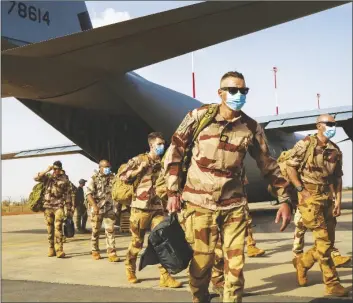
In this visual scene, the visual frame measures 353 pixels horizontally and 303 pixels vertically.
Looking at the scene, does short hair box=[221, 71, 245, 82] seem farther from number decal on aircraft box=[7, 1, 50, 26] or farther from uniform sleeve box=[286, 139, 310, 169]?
number decal on aircraft box=[7, 1, 50, 26]

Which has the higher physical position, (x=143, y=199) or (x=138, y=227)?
(x=143, y=199)

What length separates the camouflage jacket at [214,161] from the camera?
3816 millimetres

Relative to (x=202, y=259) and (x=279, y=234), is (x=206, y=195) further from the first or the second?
(x=279, y=234)

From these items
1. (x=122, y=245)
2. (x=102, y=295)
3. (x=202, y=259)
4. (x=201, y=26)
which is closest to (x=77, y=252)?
(x=122, y=245)

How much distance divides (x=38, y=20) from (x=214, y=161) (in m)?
6.80

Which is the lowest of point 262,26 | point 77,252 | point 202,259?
point 77,252

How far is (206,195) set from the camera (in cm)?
381

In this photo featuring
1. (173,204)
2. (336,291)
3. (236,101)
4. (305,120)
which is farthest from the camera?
(305,120)

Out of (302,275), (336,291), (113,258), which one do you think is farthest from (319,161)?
(113,258)

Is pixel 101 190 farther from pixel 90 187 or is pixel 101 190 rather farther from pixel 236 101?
pixel 236 101

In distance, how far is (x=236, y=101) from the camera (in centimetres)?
387

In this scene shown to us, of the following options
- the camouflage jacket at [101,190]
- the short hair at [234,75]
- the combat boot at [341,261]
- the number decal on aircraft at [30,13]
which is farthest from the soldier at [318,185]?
the number decal on aircraft at [30,13]

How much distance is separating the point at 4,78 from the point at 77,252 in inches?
139

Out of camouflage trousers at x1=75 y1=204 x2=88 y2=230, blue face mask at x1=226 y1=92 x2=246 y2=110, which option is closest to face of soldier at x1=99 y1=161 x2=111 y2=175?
blue face mask at x1=226 y1=92 x2=246 y2=110
